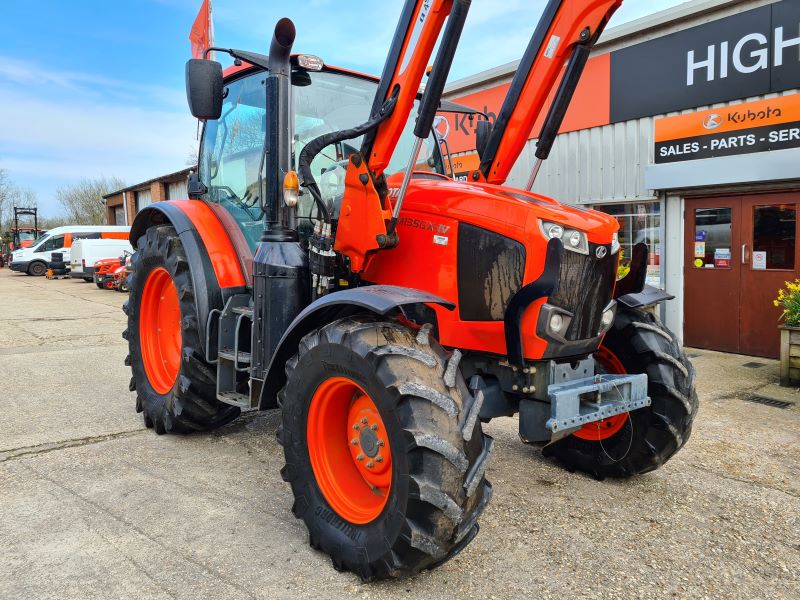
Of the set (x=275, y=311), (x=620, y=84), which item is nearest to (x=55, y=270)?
(x=620, y=84)

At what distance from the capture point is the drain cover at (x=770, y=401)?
5465 mm

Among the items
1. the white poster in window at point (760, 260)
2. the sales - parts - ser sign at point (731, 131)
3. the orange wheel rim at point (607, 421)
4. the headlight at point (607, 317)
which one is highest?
the sales - parts - ser sign at point (731, 131)

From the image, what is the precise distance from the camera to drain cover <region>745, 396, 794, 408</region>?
546cm

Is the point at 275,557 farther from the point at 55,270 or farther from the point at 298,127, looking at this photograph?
the point at 55,270

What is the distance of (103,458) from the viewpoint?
3.96 m

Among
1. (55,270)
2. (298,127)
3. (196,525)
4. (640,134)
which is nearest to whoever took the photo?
(196,525)

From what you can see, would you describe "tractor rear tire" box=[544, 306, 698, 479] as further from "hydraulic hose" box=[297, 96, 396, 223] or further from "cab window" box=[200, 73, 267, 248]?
"cab window" box=[200, 73, 267, 248]

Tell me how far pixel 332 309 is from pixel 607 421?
6.16 ft

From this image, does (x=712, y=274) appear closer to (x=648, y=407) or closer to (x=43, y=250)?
(x=648, y=407)

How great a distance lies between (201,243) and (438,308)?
184cm

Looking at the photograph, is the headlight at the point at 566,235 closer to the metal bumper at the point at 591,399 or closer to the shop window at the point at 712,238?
the metal bumper at the point at 591,399

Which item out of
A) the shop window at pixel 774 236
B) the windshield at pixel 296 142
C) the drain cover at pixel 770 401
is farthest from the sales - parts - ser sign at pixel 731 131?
the windshield at pixel 296 142

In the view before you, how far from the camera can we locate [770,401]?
559cm

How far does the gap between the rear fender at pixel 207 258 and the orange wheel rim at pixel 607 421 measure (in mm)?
2329
